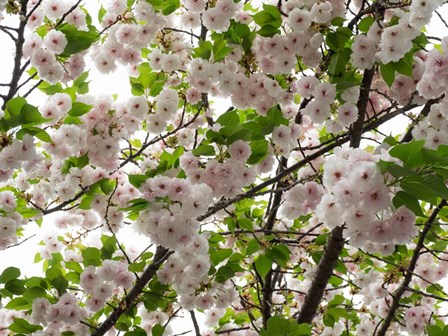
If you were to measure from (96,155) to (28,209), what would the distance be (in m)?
0.68

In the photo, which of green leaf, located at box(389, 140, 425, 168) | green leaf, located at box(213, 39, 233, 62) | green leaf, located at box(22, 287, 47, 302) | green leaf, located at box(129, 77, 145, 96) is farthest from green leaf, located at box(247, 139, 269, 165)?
green leaf, located at box(22, 287, 47, 302)

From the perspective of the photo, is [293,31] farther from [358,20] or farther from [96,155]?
[96,155]

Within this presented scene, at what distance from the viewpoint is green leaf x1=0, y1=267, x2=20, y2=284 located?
334cm

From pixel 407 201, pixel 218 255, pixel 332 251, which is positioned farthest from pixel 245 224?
pixel 407 201

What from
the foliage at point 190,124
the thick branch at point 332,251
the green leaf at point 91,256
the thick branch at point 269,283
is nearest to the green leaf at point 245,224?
the foliage at point 190,124

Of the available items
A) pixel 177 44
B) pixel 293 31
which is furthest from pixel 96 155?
pixel 293 31

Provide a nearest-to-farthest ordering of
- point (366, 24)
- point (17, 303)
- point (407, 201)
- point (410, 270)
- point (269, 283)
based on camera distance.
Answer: point (407, 201) → point (366, 24) → point (17, 303) → point (410, 270) → point (269, 283)

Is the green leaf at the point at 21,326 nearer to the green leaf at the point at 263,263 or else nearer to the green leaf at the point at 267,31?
the green leaf at the point at 263,263

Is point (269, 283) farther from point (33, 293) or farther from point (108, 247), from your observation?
point (33, 293)

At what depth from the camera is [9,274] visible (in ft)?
11.0

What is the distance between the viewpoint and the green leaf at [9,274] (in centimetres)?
334

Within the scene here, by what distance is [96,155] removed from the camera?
3.33 metres

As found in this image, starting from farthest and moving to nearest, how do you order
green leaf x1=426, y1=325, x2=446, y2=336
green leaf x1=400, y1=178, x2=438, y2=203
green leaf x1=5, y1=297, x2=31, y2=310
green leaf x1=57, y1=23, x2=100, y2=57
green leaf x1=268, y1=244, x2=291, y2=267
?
1. green leaf x1=5, y1=297, x2=31, y2=310
2. green leaf x1=268, y1=244, x2=291, y2=267
3. green leaf x1=57, y1=23, x2=100, y2=57
4. green leaf x1=426, y1=325, x2=446, y2=336
5. green leaf x1=400, y1=178, x2=438, y2=203

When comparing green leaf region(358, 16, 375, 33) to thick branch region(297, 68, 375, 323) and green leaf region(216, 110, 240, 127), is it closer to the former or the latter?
thick branch region(297, 68, 375, 323)
